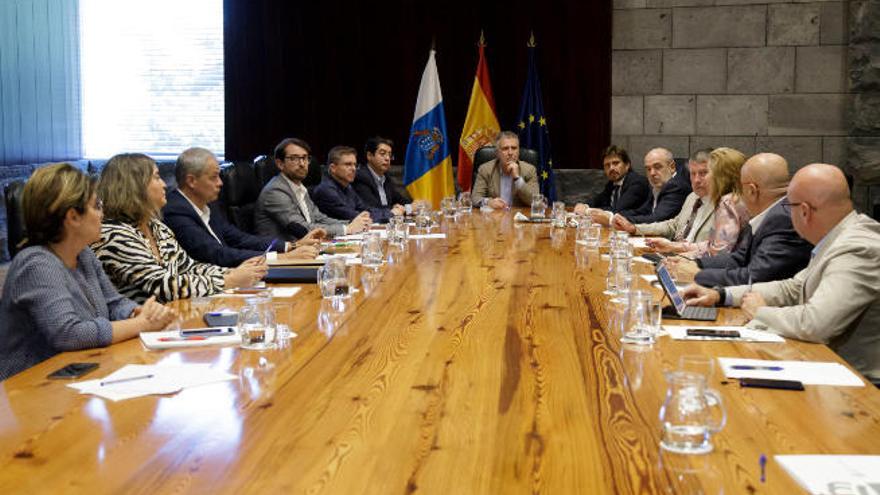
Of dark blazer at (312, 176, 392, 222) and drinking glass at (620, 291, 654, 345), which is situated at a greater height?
dark blazer at (312, 176, 392, 222)

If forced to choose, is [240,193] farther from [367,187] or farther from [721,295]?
[721,295]

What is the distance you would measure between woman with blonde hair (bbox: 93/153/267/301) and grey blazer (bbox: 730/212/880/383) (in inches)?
70.1

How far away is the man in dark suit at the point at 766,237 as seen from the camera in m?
3.49

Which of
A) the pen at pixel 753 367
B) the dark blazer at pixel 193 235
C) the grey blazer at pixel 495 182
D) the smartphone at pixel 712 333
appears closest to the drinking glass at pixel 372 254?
the dark blazer at pixel 193 235

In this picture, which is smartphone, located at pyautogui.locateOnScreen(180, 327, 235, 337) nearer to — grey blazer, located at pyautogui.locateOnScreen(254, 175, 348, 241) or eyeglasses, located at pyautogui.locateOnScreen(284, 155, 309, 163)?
grey blazer, located at pyautogui.locateOnScreen(254, 175, 348, 241)

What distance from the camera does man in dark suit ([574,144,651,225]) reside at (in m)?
7.08

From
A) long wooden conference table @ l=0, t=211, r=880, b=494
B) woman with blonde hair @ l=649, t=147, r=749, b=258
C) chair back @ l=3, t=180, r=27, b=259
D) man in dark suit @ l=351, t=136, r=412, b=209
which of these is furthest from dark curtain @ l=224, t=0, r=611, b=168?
long wooden conference table @ l=0, t=211, r=880, b=494

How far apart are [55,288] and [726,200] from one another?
9.98 ft

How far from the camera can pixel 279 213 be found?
5977mm

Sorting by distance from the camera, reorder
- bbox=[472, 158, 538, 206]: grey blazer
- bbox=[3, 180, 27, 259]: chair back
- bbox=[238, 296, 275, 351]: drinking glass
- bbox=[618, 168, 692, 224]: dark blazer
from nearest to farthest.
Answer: bbox=[238, 296, 275, 351]: drinking glass, bbox=[3, 180, 27, 259]: chair back, bbox=[618, 168, 692, 224]: dark blazer, bbox=[472, 158, 538, 206]: grey blazer

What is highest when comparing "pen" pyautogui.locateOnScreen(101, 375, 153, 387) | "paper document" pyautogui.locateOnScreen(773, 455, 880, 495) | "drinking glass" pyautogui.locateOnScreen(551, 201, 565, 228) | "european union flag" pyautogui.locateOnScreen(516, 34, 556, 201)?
"european union flag" pyautogui.locateOnScreen(516, 34, 556, 201)

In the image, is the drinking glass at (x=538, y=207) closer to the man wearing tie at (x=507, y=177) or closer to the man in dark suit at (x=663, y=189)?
the man in dark suit at (x=663, y=189)

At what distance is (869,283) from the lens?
272 centimetres

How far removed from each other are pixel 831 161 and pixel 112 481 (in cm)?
750
